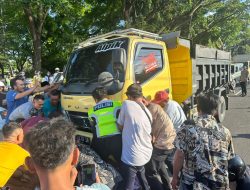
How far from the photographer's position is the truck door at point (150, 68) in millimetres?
5445

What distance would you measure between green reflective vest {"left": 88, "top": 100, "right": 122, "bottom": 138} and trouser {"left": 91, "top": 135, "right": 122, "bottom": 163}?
94 millimetres

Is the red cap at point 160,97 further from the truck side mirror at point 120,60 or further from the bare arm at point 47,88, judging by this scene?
the bare arm at point 47,88

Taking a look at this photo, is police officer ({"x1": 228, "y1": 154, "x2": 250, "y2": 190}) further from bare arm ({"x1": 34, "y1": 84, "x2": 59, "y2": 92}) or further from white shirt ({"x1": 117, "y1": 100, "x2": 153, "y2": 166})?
Answer: bare arm ({"x1": 34, "y1": 84, "x2": 59, "y2": 92})

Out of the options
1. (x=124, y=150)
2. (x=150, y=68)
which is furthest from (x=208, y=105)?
(x=150, y=68)

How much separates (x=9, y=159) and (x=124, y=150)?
145 centimetres

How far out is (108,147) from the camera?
411 cm

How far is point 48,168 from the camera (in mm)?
1551

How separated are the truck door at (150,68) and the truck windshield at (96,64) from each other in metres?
0.31

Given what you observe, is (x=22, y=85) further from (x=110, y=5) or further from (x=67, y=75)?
(x=110, y=5)

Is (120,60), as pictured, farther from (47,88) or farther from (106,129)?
(47,88)

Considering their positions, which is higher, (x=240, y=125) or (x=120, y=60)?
(x=120, y=60)

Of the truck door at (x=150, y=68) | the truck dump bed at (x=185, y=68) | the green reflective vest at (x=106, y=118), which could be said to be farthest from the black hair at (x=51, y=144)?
the truck dump bed at (x=185, y=68)

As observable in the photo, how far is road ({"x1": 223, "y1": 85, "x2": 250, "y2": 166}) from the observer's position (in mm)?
6758

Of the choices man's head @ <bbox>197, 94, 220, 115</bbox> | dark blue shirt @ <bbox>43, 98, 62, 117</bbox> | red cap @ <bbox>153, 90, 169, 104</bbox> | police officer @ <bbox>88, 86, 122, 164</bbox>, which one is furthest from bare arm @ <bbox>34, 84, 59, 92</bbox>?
man's head @ <bbox>197, 94, 220, 115</bbox>
